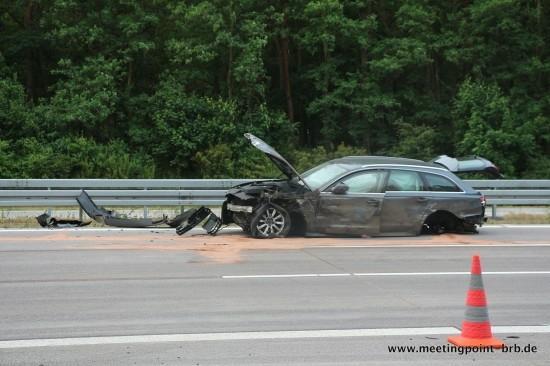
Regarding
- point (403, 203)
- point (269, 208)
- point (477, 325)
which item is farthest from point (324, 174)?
point (477, 325)

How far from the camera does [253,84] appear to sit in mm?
26984

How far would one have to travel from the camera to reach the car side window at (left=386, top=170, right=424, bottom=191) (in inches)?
520

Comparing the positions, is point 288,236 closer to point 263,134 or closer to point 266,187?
point 266,187

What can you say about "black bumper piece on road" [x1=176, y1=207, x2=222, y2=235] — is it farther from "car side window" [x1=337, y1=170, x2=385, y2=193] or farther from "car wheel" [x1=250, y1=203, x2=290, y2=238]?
"car side window" [x1=337, y1=170, x2=385, y2=193]

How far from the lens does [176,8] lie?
26.4m

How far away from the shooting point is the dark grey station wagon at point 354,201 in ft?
42.1

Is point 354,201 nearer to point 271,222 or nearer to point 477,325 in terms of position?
point 271,222

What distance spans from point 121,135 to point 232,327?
20400mm

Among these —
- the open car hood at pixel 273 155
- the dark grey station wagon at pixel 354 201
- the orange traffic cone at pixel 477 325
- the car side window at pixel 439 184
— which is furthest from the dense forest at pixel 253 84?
the orange traffic cone at pixel 477 325

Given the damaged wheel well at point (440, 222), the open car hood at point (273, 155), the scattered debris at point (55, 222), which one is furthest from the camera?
the scattered debris at point (55, 222)

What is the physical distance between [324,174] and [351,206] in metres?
0.99

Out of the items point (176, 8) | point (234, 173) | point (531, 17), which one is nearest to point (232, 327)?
point (234, 173)

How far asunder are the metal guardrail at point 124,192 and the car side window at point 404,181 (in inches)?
153

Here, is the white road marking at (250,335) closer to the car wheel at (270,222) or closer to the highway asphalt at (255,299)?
the highway asphalt at (255,299)
